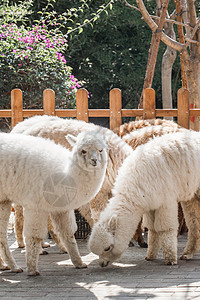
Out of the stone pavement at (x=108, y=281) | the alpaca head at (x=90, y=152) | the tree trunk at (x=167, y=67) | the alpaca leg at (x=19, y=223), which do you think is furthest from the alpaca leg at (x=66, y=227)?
the tree trunk at (x=167, y=67)

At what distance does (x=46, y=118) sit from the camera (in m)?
6.91

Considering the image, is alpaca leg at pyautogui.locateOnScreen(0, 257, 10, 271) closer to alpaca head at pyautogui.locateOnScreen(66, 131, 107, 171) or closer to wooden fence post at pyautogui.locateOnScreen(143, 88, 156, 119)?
alpaca head at pyautogui.locateOnScreen(66, 131, 107, 171)

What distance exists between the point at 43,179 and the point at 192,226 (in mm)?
1846

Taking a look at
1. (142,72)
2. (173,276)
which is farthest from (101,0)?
(173,276)

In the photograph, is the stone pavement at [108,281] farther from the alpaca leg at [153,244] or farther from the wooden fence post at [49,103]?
the wooden fence post at [49,103]

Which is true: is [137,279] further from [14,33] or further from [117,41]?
[117,41]

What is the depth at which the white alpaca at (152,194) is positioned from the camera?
5.38 meters

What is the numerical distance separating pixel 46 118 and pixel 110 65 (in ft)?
31.5

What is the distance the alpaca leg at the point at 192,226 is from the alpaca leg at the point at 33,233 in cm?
162

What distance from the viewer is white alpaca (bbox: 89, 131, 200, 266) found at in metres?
5.38

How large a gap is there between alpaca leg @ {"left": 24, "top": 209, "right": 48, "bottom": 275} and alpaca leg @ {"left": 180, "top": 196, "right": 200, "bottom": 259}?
1.62 m

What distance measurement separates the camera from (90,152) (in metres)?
4.83

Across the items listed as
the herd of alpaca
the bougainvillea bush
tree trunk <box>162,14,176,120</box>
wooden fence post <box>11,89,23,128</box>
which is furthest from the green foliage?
the herd of alpaca

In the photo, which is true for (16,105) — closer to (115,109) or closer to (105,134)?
(115,109)
